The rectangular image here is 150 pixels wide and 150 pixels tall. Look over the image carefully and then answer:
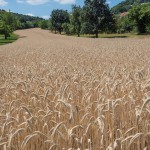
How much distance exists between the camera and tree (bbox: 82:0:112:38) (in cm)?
6209

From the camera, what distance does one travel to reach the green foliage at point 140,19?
59.5m

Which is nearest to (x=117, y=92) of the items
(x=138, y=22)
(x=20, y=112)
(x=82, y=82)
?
(x=82, y=82)

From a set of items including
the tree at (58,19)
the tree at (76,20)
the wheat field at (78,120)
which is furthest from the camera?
the tree at (58,19)

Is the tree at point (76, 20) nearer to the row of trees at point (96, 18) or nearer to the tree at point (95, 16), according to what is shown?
the row of trees at point (96, 18)

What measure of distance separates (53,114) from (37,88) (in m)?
1.88

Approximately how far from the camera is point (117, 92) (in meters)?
5.20

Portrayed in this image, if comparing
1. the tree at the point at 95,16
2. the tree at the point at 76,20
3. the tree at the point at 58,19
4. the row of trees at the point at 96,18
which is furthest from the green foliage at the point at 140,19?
the tree at the point at 58,19

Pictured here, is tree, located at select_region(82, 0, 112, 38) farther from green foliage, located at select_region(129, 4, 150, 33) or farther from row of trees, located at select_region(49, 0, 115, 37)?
green foliage, located at select_region(129, 4, 150, 33)

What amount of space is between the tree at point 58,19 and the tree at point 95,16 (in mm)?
34777

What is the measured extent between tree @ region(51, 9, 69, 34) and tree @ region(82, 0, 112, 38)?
1369 inches

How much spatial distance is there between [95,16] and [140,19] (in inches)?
347

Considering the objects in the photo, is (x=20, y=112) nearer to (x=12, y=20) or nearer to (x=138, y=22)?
(x=138, y=22)

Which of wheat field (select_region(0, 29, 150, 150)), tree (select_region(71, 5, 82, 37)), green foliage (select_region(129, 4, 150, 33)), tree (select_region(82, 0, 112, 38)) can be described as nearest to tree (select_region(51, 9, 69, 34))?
tree (select_region(71, 5, 82, 37))

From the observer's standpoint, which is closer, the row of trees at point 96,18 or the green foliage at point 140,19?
the green foliage at point 140,19
